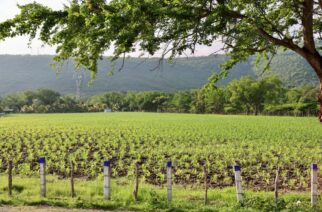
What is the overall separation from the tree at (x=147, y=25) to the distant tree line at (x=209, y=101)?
197ft

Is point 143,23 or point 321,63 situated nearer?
point 143,23

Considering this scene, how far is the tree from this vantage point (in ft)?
32.4

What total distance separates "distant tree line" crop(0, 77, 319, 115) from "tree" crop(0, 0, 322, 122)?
60.2 metres

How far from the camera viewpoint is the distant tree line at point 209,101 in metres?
90.9

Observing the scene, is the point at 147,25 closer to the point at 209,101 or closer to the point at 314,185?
the point at 314,185

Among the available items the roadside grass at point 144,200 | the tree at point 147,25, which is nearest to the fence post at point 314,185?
the roadside grass at point 144,200

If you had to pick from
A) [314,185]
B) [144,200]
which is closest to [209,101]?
[144,200]

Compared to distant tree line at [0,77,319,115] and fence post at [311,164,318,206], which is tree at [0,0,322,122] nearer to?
fence post at [311,164,318,206]

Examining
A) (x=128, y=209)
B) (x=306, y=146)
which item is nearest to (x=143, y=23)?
(x=128, y=209)

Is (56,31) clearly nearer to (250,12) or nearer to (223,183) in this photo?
(250,12)

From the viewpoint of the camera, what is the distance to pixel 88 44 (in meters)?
11.2

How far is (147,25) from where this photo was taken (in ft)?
33.6

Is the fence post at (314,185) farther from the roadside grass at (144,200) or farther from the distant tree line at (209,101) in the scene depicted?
the distant tree line at (209,101)

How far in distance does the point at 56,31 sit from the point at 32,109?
120m
